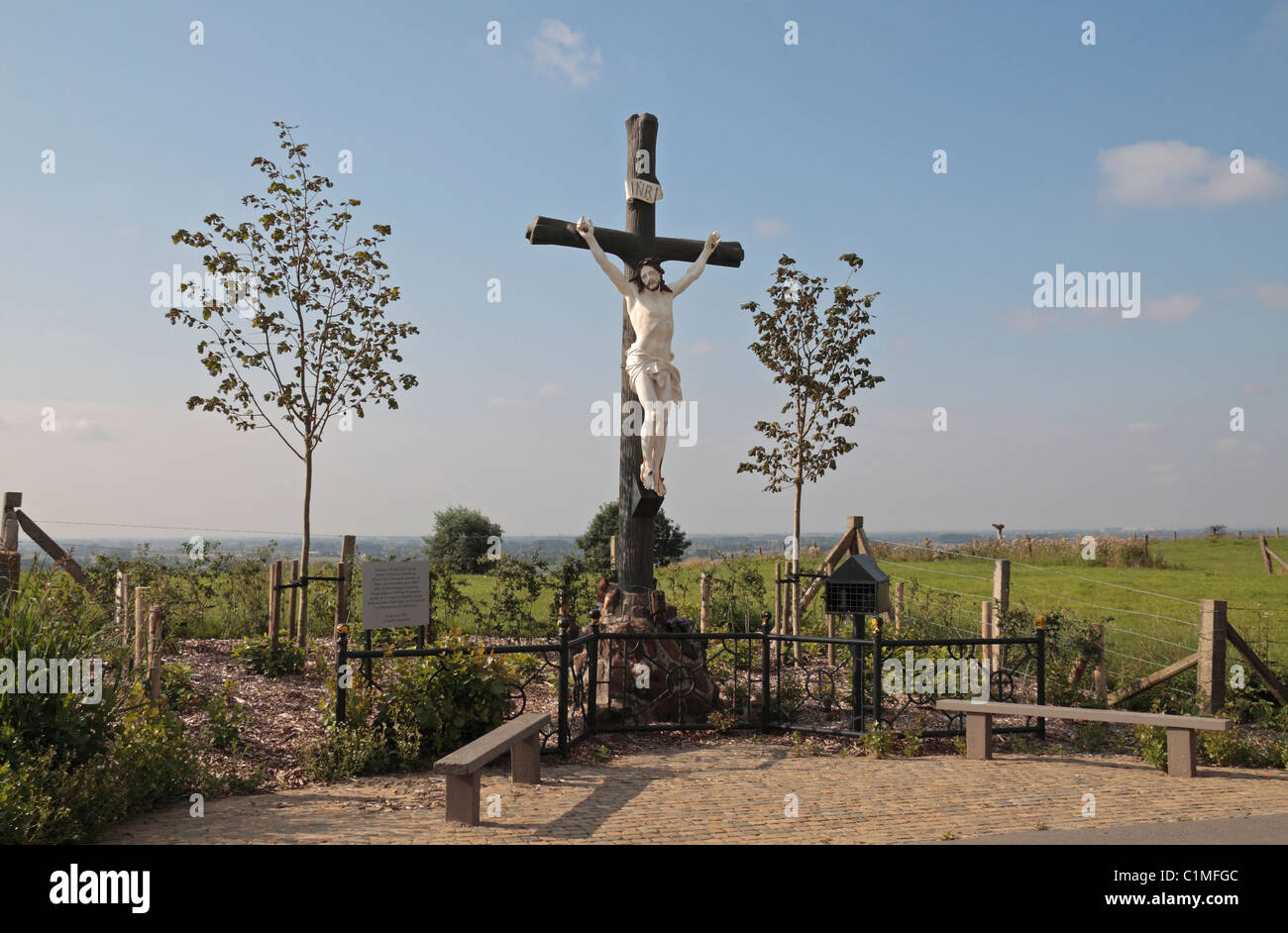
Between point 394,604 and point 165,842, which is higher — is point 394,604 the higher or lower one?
the higher one

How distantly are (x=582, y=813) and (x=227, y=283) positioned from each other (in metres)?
8.45

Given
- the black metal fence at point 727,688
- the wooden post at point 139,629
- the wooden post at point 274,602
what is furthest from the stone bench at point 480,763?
the wooden post at point 274,602

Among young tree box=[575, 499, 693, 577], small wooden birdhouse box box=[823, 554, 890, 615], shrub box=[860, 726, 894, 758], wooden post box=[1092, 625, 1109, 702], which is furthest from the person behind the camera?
young tree box=[575, 499, 693, 577]

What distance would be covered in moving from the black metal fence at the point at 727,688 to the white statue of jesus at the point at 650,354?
167cm

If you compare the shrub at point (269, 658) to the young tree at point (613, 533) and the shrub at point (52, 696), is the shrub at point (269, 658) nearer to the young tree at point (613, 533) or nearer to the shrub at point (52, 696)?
the shrub at point (52, 696)

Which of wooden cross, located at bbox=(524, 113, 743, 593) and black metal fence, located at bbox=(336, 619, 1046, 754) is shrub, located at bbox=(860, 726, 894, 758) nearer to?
black metal fence, located at bbox=(336, 619, 1046, 754)

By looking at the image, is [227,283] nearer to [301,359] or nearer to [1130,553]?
[301,359]

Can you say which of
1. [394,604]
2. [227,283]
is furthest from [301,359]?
[394,604]

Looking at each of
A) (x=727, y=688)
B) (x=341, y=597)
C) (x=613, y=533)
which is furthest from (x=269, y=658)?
(x=613, y=533)

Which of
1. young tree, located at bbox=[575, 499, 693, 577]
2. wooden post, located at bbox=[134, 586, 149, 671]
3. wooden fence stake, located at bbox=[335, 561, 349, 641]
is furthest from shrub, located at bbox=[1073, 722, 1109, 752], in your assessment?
young tree, located at bbox=[575, 499, 693, 577]

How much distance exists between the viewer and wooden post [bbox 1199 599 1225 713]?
30.8ft

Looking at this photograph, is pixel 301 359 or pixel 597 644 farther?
pixel 301 359
